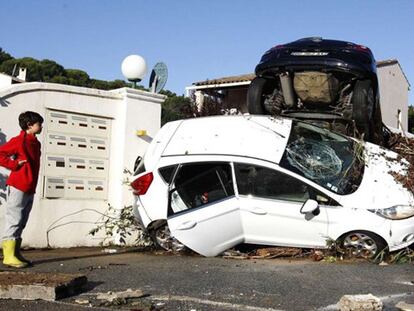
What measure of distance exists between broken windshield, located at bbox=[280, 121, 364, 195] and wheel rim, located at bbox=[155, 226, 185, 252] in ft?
5.91

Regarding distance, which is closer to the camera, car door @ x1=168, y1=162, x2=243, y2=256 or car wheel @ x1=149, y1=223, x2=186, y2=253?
car door @ x1=168, y1=162, x2=243, y2=256

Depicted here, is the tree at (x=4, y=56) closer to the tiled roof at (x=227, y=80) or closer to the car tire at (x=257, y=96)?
the tiled roof at (x=227, y=80)

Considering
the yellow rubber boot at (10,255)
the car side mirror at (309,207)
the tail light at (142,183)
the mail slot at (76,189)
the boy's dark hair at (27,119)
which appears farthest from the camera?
the mail slot at (76,189)

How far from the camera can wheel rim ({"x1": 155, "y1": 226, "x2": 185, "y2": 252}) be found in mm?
7594

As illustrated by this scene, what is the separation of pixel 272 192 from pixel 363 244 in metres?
1.32

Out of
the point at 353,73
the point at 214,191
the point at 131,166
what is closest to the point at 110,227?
the point at 131,166

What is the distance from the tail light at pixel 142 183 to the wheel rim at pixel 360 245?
9.00 ft

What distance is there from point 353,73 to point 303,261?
114 inches

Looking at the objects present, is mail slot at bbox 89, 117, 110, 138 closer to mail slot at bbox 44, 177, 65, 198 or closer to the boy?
mail slot at bbox 44, 177, 65, 198

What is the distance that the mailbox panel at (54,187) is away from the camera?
9.30m

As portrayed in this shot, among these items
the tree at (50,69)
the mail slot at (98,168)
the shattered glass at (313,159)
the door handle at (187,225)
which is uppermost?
the tree at (50,69)

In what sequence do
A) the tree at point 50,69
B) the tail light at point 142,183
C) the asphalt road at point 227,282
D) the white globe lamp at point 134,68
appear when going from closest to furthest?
the asphalt road at point 227,282 → the tail light at point 142,183 → the white globe lamp at point 134,68 → the tree at point 50,69

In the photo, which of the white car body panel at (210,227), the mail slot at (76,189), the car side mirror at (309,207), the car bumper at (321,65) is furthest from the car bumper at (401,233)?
the mail slot at (76,189)

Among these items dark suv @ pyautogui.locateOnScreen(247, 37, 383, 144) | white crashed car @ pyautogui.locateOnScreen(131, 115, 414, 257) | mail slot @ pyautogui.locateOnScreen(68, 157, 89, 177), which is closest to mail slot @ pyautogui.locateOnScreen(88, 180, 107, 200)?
mail slot @ pyautogui.locateOnScreen(68, 157, 89, 177)
